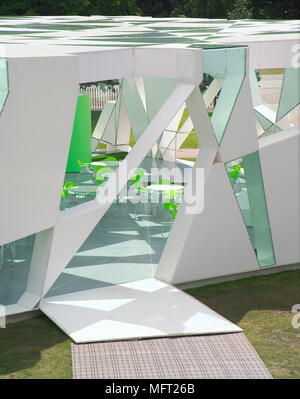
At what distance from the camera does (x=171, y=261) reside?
1147 cm

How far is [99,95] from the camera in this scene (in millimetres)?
36188

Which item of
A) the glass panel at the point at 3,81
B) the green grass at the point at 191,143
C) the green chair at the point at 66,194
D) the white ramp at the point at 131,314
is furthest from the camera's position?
the green grass at the point at 191,143

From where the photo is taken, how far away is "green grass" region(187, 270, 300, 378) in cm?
925

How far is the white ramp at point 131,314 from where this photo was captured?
9711 millimetres

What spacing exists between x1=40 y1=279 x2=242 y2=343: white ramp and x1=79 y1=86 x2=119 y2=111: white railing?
77.8 ft

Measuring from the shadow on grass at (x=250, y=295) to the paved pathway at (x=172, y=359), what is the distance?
1.13 metres

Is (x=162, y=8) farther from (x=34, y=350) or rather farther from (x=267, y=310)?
(x=34, y=350)

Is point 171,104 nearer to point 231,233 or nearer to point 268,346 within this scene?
point 231,233

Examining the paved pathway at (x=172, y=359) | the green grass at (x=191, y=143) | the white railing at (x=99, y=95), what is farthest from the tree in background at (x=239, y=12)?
the paved pathway at (x=172, y=359)

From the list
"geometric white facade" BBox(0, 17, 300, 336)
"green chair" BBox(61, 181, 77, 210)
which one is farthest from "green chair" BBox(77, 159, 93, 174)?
"geometric white facade" BBox(0, 17, 300, 336)

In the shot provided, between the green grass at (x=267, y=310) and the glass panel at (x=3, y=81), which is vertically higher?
the glass panel at (x=3, y=81)

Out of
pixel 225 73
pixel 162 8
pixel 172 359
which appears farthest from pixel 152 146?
pixel 162 8

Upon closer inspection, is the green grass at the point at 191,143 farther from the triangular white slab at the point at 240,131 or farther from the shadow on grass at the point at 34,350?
the shadow on grass at the point at 34,350

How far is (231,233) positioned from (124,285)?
6.29 feet
